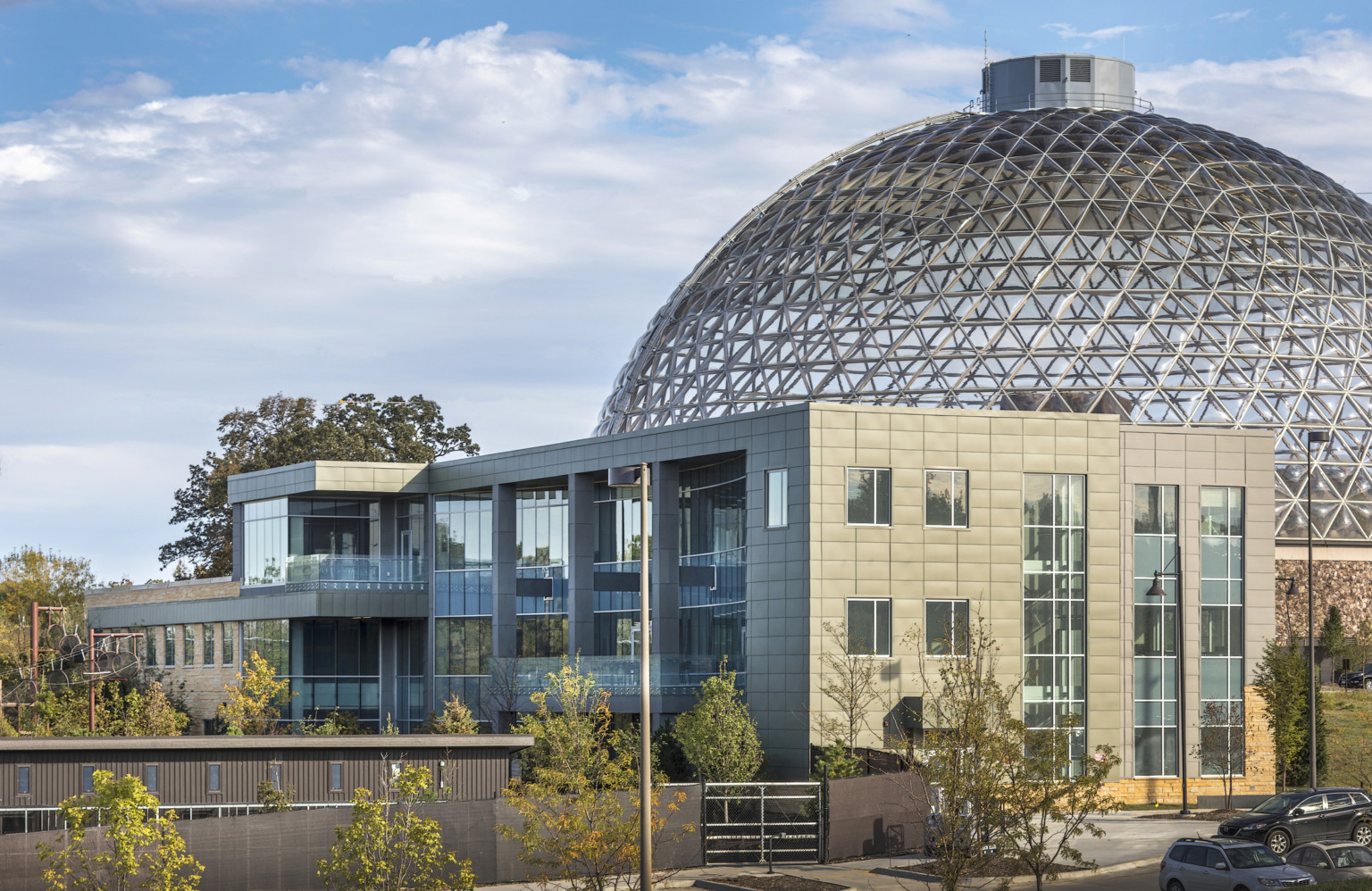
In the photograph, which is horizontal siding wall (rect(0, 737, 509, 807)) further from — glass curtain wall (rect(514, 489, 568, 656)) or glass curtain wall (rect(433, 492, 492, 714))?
glass curtain wall (rect(433, 492, 492, 714))

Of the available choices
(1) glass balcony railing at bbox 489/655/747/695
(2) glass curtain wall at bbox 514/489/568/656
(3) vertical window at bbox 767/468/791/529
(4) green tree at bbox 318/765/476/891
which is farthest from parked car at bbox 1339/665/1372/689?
(4) green tree at bbox 318/765/476/891

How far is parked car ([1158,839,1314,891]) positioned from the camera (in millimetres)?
31672

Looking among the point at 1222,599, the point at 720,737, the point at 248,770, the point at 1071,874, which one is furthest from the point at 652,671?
the point at 1222,599

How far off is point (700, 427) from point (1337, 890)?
28015mm

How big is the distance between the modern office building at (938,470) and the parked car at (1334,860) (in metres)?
12.0

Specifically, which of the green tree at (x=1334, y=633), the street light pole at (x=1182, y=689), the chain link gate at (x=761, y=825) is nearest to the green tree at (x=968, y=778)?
the chain link gate at (x=761, y=825)

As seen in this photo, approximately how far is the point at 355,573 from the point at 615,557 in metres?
10.2

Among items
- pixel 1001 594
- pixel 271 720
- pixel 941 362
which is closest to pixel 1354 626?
pixel 941 362

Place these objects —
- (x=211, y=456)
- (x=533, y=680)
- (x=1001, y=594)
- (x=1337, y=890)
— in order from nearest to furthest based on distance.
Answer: (x=1337, y=890)
(x=1001, y=594)
(x=533, y=680)
(x=211, y=456)

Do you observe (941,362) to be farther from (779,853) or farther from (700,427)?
(779,853)

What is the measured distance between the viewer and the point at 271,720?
5778 cm

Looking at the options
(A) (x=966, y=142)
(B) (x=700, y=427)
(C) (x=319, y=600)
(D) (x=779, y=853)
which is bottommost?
(D) (x=779, y=853)

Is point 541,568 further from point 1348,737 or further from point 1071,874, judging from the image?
point 1348,737

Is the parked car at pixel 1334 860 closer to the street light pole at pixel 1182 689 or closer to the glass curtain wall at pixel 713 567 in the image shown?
the street light pole at pixel 1182 689
